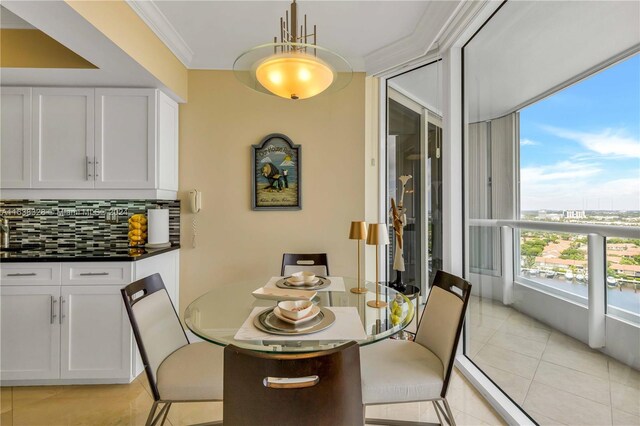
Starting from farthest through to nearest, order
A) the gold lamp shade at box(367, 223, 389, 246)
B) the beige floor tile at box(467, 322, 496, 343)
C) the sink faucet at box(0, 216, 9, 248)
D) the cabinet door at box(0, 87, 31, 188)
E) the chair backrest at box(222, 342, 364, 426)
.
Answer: the sink faucet at box(0, 216, 9, 248) → the cabinet door at box(0, 87, 31, 188) → the beige floor tile at box(467, 322, 496, 343) → the gold lamp shade at box(367, 223, 389, 246) → the chair backrest at box(222, 342, 364, 426)

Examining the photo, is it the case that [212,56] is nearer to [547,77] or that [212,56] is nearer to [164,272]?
[164,272]

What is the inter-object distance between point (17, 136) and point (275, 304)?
259 centimetres

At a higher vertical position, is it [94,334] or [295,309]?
[295,309]

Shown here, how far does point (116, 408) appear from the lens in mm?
1973

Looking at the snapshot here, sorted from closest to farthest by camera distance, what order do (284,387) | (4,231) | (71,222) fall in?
(284,387), (4,231), (71,222)

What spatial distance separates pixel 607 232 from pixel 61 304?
3.31 m

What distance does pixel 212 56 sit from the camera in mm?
Answer: 2770

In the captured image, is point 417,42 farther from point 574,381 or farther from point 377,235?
point 574,381

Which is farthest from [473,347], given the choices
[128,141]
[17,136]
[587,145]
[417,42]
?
[17,136]

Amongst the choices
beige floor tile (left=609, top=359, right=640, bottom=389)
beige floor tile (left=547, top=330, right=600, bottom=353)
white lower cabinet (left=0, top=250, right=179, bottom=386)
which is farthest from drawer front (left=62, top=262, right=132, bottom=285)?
beige floor tile (left=609, top=359, right=640, bottom=389)

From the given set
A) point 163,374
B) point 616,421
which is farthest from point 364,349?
point 616,421

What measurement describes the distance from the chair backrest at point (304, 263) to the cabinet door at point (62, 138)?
1.75 meters

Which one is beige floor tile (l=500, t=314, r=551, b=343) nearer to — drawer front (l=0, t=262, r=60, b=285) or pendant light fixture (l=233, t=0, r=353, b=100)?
pendant light fixture (l=233, t=0, r=353, b=100)

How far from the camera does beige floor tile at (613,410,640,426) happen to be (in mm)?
1282
